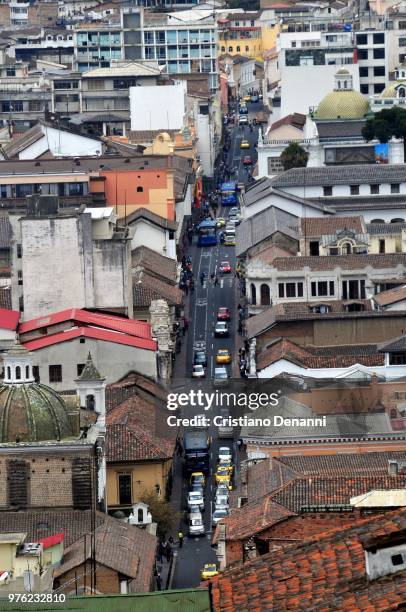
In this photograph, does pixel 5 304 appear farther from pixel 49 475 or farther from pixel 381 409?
pixel 49 475

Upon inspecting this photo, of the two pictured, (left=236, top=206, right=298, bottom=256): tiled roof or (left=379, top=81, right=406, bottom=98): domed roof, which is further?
(left=379, top=81, right=406, bottom=98): domed roof

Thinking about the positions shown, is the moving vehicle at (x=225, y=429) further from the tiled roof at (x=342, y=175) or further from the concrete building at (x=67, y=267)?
the tiled roof at (x=342, y=175)

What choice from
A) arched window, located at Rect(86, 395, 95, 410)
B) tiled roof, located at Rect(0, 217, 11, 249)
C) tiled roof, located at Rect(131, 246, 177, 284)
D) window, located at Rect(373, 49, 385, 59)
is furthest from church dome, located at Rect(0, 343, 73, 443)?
window, located at Rect(373, 49, 385, 59)

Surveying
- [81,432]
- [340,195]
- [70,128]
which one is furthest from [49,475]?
[70,128]

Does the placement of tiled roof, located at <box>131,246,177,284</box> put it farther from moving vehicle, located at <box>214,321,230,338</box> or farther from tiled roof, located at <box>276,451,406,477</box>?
tiled roof, located at <box>276,451,406,477</box>

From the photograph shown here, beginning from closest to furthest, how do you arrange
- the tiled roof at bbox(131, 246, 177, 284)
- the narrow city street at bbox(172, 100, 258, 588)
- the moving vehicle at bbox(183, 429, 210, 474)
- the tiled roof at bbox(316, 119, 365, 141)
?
the narrow city street at bbox(172, 100, 258, 588) < the moving vehicle at bbox(183, 429, 210, 474) < the tiled roof at bbox(131, 246, 177, 284) < the tiled roof at bbox(316, 119, 365, 141)

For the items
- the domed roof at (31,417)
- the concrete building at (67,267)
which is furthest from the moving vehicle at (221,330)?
the domed roof at (31,417)

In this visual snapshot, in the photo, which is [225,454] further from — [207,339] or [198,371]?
[207,339]

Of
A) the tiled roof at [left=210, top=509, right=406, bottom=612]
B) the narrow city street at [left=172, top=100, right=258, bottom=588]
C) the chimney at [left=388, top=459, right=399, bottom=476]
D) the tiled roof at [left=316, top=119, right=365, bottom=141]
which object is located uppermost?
the tiled roof at [left=210, top=509, right=406, bottom=612]
